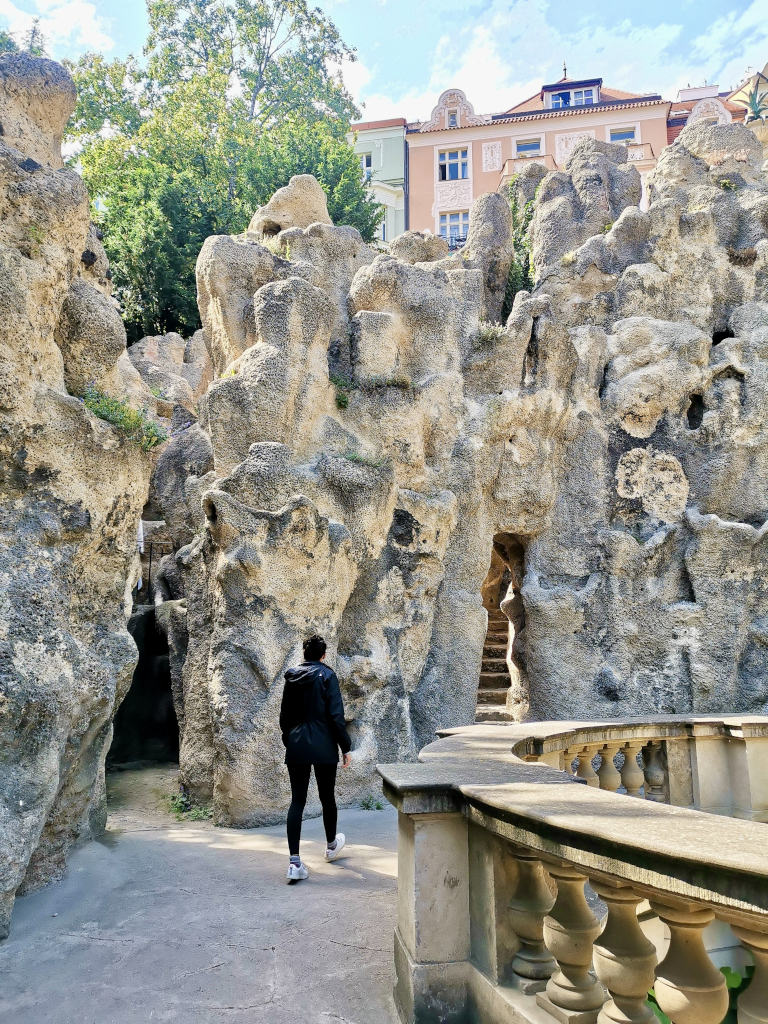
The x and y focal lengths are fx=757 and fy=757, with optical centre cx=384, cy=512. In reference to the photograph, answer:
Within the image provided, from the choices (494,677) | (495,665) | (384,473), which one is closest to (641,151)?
(495,665)

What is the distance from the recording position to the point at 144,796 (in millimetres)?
8500

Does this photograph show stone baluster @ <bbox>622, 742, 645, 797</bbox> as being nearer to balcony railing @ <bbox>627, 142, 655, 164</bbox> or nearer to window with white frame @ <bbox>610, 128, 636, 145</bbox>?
balcony railing @ <bbox>627, 142, 655, 164</bbox>

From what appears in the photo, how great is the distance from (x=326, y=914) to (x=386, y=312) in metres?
7.31

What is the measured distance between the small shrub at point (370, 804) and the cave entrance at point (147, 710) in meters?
4.28

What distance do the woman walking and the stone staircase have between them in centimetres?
736

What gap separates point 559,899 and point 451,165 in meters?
32.5

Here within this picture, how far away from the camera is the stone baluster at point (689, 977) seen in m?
1.86

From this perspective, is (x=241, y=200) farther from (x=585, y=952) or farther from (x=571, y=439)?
A: (x=585, y=952)

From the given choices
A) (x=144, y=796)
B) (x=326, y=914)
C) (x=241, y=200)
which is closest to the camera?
(x=326, y=914)

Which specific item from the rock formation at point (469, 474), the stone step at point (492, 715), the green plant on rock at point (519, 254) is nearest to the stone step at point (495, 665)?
the stone step at point (492, 715)

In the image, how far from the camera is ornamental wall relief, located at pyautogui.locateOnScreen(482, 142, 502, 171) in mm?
30031

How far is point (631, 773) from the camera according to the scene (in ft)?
18.2

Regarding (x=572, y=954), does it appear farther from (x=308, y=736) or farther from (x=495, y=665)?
(x=495, y=665)

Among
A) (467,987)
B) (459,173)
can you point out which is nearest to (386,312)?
(467,987)
